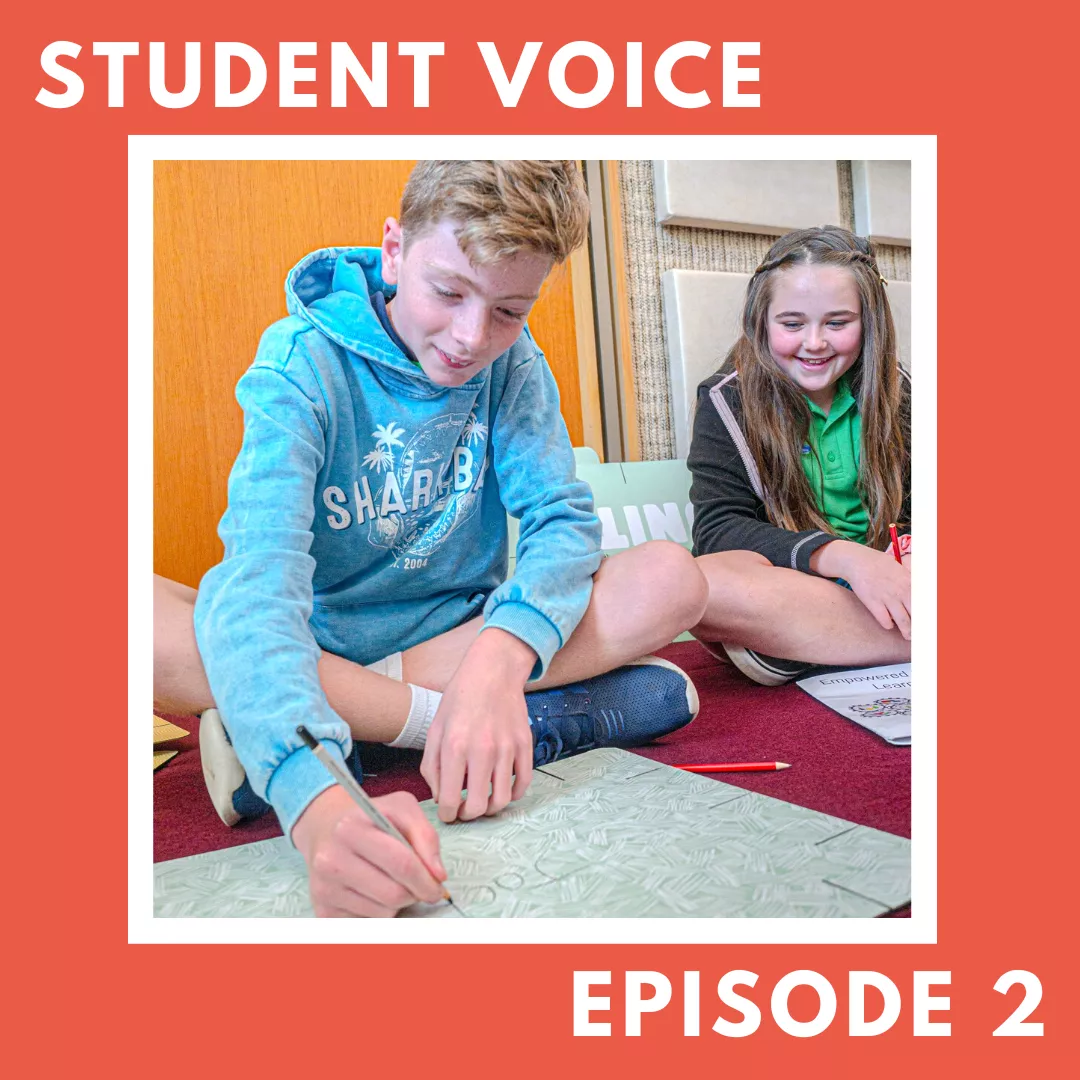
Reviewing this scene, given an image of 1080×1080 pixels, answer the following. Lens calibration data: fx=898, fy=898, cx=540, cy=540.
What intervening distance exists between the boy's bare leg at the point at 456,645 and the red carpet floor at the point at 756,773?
0.07m

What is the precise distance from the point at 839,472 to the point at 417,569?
58 cm

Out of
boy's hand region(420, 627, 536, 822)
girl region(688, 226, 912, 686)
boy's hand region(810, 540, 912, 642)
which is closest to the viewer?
boy's hand region(420, 627, 536, 822)

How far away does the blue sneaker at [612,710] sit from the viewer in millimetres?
721

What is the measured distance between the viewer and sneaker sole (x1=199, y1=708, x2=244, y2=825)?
63 cm

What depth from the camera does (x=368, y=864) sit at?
456mm

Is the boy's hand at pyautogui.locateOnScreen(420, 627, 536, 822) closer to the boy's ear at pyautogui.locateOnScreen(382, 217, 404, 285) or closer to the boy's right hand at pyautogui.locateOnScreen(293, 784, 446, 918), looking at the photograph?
the boy's right hand at pyautogui.locateOnScreen(293, 784, 446, 918)

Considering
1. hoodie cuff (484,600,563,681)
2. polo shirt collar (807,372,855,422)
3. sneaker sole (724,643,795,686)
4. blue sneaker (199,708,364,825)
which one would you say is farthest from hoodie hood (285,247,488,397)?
polo shirt collar (807,372,855,422)

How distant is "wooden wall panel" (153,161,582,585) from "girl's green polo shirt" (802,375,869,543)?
0.68 m

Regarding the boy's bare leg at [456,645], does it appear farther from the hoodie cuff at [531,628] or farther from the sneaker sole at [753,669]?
the sneaker sole at [753,669]

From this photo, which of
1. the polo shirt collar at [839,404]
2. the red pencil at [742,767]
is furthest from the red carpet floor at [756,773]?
the polo shirt collar at [839,404]

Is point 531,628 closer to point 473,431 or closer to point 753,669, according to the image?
point 473,431

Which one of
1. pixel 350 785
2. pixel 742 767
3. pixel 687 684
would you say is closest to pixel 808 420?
pixel 687 684

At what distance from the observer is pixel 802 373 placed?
1070mm

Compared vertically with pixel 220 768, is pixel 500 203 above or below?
above
